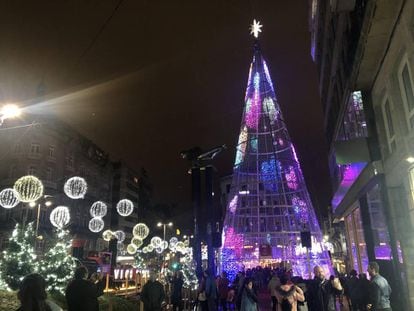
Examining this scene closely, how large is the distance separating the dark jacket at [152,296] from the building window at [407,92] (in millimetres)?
7733

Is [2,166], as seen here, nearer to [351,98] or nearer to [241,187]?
[241,187]

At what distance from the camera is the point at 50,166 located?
46.3 meters

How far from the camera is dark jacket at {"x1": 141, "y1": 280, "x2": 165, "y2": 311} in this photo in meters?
8.55

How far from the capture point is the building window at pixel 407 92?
9.66 metres

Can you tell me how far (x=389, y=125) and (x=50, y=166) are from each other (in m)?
43.0

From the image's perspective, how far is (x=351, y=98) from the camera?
634 inches

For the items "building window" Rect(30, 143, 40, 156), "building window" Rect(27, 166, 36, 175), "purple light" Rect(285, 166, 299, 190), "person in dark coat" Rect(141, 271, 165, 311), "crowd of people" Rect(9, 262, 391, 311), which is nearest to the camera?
"crowd of people" Rect(9, 262, 391, 311)

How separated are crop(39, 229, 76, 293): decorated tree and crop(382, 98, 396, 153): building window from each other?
12.0 meters

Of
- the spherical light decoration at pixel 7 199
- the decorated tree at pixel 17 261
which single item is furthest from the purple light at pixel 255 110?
the decorated tree at pixel 17 261

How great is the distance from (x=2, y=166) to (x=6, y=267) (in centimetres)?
3500

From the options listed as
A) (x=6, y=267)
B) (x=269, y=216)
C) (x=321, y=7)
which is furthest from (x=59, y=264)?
(x=321, y=7)

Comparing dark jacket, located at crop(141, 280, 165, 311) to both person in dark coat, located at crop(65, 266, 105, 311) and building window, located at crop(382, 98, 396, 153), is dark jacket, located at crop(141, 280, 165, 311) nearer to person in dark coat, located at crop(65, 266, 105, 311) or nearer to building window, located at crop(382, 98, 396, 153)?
person in dark coat, located at crop(65, 266, 105, 311)

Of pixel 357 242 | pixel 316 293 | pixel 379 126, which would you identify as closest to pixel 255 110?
pixel 357 242

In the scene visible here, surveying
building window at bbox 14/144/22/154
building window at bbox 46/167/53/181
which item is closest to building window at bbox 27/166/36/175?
building window at bbox 46/167/53/181
